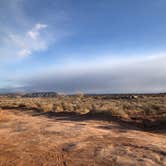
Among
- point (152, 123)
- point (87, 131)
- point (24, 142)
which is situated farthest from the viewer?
point (152, 123)

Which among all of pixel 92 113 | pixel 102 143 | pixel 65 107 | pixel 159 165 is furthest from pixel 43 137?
pixel 65 107

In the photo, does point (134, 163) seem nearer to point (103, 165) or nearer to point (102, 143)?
point (103, 165)

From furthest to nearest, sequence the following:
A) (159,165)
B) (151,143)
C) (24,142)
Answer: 1. (24,142)
2. (151,143)
3. (159,165)

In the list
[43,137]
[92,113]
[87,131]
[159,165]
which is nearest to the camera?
[159,165]

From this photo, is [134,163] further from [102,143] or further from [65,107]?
[65,107]

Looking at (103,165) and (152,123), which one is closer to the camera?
(103,165)

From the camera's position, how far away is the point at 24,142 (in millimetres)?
10977

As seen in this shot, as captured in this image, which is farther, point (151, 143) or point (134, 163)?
point (151, 143)

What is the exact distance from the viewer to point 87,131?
13242 mm

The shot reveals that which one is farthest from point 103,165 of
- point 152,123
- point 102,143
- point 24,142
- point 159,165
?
point 152,123

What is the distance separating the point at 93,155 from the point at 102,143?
5.85 ft

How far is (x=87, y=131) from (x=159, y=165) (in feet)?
20.2

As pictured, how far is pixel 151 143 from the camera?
10.2 metres

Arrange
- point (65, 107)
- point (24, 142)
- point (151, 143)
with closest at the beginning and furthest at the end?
point (151, 143), point (24, 142), point (65, 107)
